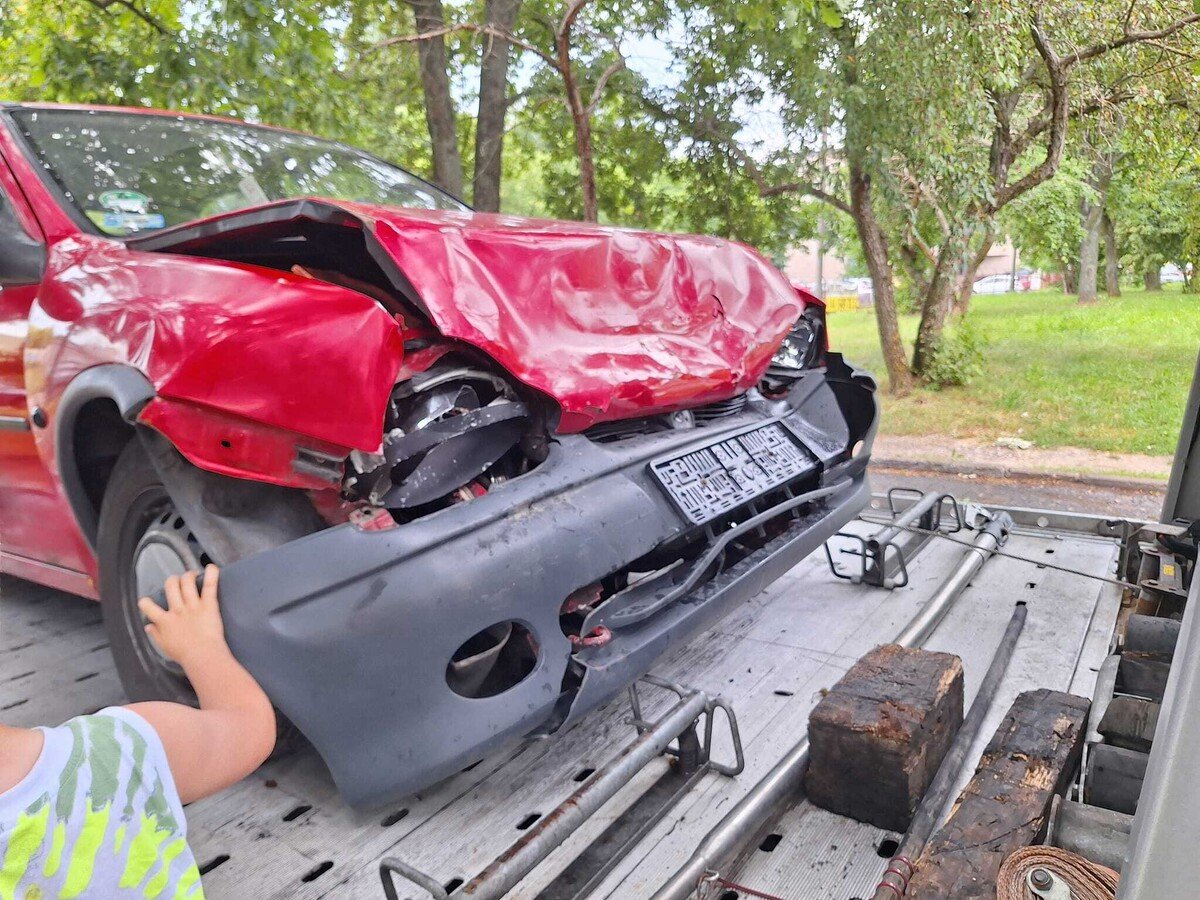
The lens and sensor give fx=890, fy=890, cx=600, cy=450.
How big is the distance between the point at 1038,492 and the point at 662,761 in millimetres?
5443

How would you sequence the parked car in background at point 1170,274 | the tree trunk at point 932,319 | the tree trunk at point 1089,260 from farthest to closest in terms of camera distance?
the tree trunk at point 1089,260, the parked car in background at point 1170,274, the tree trunk at point 932,319

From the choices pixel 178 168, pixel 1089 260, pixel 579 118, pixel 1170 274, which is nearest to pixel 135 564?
pixel 178 168

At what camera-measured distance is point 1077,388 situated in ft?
33.1

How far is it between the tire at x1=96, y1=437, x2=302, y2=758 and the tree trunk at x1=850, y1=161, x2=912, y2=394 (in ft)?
23.4

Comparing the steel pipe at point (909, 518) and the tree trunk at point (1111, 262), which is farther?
the tree trunk at point (1111, 262)

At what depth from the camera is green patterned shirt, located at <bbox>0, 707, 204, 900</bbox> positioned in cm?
97

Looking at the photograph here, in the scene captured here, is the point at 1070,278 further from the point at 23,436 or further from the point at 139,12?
the point at 23,436

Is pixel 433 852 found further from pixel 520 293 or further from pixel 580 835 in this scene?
pixel 520 293

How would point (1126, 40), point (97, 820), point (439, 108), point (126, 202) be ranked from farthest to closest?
point (1126, 40), point (439, 108), point (126, 202), point (97, 820)

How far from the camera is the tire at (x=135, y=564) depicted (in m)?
2.06

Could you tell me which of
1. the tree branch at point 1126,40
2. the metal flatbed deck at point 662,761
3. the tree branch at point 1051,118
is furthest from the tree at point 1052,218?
the metal flatbed deck at point 662,761

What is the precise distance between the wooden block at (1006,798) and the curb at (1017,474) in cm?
544

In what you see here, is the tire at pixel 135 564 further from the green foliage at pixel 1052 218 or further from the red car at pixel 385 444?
the green foliage at pixel 1052 218

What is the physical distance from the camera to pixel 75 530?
2.52 metres
